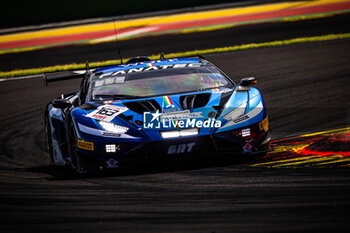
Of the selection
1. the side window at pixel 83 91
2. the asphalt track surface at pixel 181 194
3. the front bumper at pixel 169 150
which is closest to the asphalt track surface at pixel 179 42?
the asphalt track surface at pixel 181 194

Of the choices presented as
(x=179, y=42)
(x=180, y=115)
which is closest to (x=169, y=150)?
(x=180, y=115)

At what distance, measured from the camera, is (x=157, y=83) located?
22.1 feet

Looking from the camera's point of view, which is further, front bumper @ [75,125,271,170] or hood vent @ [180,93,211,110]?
hood vent @ [180,93,211,110]

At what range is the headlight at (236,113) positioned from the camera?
564 centimetres

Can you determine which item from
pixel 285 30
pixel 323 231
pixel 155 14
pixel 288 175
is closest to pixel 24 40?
pixel 155 14

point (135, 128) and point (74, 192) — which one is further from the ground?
point (135, 128)

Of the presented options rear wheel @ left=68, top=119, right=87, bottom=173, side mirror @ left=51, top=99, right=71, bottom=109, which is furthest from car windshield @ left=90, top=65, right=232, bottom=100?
rear wheel @ left=68, top=119, right=87, bottom=173

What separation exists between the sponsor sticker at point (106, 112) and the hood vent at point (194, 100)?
0.59 metres

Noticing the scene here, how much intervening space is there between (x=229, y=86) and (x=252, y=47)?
8.38 meters

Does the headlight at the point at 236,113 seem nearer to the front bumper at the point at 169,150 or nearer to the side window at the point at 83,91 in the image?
the front bumper at the point at 169,150

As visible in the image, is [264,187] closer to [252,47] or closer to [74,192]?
[74,192]

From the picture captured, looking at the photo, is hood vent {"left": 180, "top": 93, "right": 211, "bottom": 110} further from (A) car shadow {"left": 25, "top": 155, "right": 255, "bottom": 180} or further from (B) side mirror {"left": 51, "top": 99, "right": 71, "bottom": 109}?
(B) side mirror {"left": 51, "top": 99, "right": 71, "bottom": 109}

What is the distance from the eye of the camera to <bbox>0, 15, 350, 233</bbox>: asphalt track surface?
157 inches

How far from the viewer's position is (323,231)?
12.0 ft
